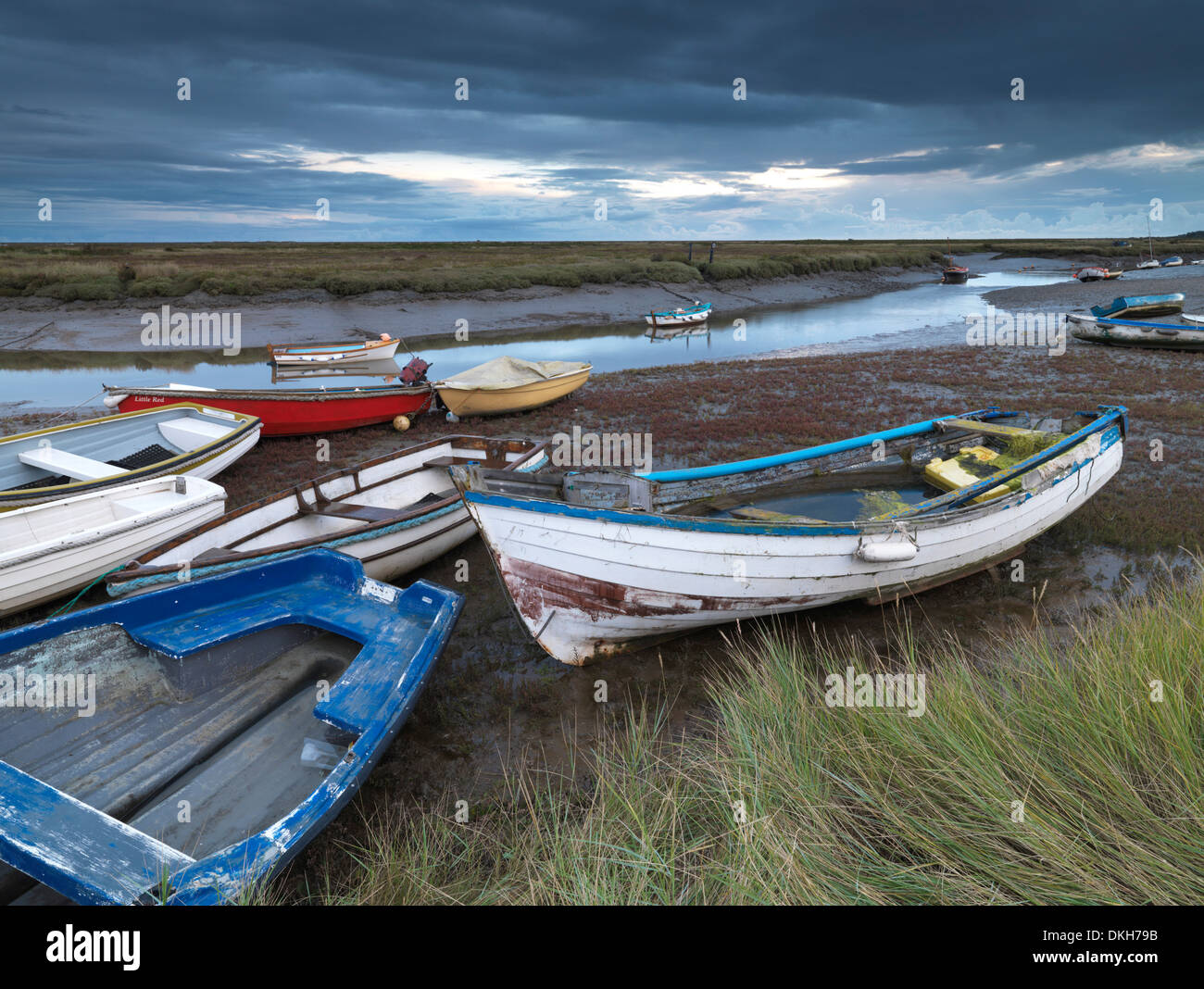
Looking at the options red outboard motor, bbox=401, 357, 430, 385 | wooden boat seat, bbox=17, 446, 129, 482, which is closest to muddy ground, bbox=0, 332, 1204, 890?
red outboard motor, bbox=401, 357, 430, 385

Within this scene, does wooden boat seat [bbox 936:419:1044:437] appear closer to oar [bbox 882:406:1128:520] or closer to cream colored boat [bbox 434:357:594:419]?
oar [bbox 882:406:1128:520]

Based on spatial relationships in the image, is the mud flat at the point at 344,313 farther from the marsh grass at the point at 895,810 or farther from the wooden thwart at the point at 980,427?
the marsh grass at the point at 895,810

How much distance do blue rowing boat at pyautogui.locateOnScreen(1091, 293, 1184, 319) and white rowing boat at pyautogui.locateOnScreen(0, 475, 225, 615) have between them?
34097mm

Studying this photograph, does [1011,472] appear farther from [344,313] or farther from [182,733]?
[344,313]

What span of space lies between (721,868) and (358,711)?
2711 mm

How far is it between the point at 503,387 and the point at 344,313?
25060 millimetres

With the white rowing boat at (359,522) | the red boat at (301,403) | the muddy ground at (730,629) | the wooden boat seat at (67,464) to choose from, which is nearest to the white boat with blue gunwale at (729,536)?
the muddy ground at (730,629)

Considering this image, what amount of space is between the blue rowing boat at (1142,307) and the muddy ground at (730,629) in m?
10.8

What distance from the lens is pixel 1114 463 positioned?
945 cm

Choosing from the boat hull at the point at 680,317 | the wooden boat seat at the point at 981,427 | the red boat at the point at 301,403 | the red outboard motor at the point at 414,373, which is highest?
the boat hull at the point at 680,317

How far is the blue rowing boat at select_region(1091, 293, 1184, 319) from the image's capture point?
29.8m

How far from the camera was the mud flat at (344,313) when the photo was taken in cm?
3275

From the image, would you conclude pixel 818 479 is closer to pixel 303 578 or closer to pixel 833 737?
pixel 833 737

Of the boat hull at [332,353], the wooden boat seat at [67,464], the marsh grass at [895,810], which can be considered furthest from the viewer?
the boat hull at [332,353]
